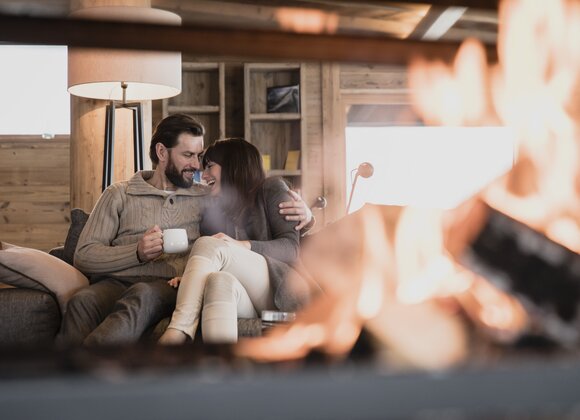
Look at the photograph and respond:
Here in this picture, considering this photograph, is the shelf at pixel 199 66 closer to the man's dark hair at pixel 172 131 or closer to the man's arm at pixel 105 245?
the man's dark hair at pixel 172 131

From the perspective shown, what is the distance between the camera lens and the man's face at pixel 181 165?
3447mm

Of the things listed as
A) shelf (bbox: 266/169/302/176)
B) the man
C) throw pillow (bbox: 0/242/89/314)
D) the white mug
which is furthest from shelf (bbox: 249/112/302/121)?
the white mug

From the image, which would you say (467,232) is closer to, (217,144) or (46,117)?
(217,144)

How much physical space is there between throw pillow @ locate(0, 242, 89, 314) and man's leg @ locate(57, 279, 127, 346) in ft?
0.31

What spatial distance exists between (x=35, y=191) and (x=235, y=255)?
191 inches

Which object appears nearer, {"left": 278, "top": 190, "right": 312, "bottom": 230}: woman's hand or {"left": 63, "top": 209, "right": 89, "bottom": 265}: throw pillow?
{"left": 278, "top": 190, "right": 312, "bottom": 230}: woman's hand

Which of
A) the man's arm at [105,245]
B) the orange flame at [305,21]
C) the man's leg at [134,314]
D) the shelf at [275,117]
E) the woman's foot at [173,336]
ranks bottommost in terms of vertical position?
the woman's foot at [173,336]

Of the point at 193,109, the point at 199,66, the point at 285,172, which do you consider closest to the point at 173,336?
the point at 285,172

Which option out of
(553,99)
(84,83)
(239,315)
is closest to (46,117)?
(84,83)

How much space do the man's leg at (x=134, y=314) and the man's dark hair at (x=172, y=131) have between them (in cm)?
89

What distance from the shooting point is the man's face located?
3.45 meters

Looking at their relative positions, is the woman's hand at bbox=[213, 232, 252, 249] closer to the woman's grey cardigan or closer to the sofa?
the woman's grey cardigan

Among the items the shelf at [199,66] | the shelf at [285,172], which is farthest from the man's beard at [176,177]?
the shelf at [199,66]

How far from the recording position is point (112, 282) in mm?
3096
